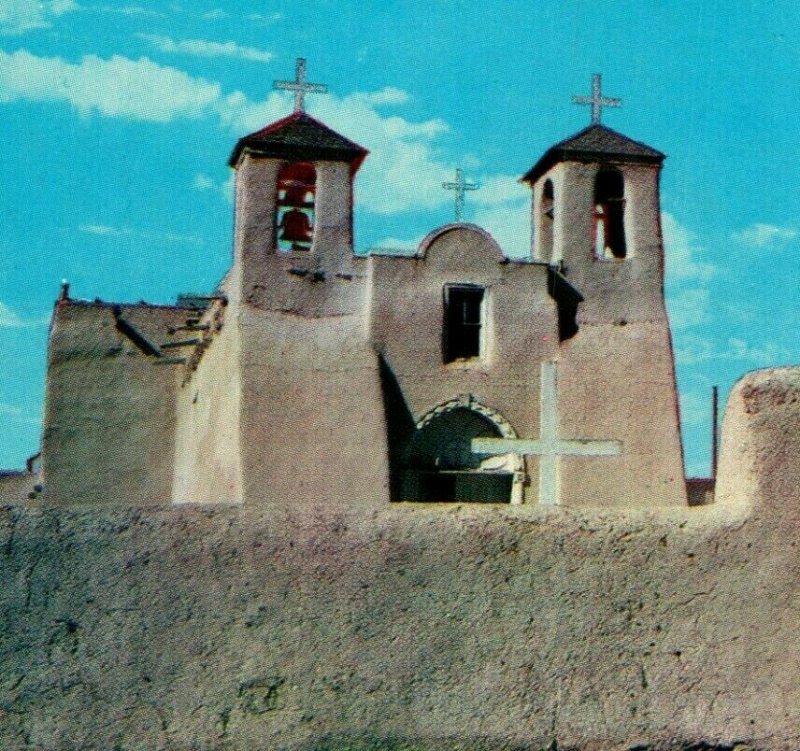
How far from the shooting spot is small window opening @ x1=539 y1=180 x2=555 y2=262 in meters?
22.5

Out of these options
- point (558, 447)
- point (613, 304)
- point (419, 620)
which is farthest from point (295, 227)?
point (419, 620)

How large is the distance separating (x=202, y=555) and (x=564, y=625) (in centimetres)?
136

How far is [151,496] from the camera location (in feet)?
78.6

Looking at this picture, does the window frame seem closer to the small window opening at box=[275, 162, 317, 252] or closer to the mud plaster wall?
the small window opening at box=[275, 162, 317, 252]

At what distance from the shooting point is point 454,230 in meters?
20.4

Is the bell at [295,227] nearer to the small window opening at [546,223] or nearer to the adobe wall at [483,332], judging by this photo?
the adobe wall at [483,332]

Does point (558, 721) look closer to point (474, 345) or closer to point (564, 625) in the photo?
point (564, 625)

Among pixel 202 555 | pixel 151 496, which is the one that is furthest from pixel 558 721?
pixel 151 496

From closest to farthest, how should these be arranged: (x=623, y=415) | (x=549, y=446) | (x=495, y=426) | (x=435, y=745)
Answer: (x=435, y=745) → (x=549, y=446) → (x=495, y=426) → (x=623, y=415)

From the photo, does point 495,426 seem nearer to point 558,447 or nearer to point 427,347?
point 427,347

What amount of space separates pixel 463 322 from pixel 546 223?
3.12m

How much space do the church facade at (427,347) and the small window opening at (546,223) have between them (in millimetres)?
536

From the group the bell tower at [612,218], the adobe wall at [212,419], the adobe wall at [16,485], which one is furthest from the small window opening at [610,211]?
the adobe wall at [16,485]

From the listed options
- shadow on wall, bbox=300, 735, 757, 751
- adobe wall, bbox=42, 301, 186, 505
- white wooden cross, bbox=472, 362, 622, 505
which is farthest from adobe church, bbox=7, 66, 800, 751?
adobe wall, bbox=42, 301, 186, 505
